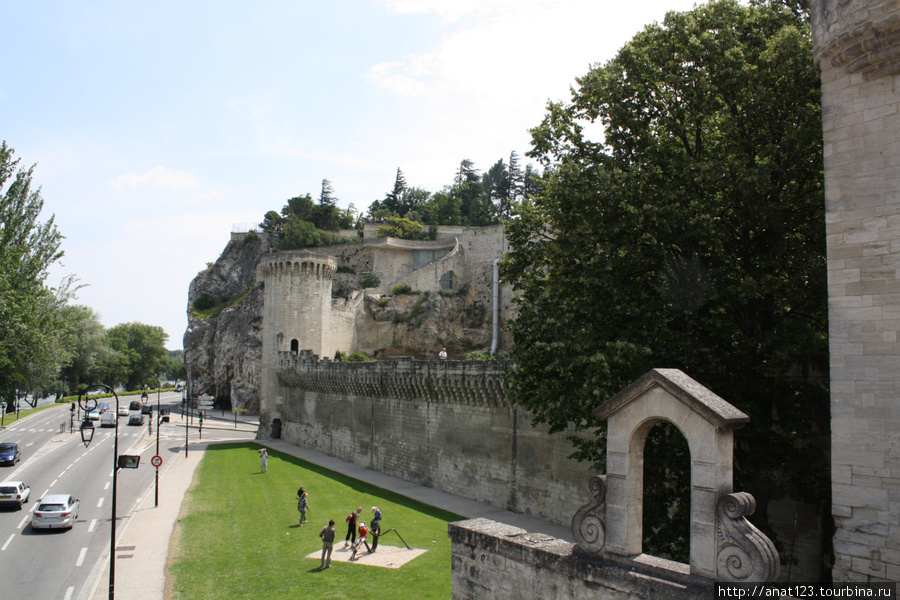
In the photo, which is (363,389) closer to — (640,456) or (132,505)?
(132,505)

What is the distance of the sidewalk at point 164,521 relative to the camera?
631 inches

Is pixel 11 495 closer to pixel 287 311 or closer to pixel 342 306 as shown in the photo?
pixel 287 311

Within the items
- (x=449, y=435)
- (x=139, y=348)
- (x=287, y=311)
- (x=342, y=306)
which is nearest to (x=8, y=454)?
(x=287, y=311)

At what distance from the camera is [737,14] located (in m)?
15.1

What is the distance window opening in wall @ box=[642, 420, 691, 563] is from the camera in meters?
13.4

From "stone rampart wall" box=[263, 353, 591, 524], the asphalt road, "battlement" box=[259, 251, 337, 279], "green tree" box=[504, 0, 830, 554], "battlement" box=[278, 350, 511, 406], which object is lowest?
the asphalt road

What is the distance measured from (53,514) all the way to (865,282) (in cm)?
2345

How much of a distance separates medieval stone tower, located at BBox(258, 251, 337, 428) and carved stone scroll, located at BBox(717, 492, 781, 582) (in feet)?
150

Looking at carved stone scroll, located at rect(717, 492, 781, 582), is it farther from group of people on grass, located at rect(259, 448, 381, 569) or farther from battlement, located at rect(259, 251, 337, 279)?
battlement, located at rect(259, 251, 337, 279)

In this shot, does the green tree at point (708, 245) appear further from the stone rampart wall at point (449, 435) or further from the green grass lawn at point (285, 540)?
the stone rampart wall at point (449, 435)

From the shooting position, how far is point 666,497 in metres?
13.7

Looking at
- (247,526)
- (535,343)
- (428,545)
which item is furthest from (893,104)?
(247,526)

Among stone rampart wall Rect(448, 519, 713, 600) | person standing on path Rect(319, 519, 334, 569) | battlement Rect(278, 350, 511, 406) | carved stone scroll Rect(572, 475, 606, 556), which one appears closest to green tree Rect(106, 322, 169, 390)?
battlement Rect(278, 350, 511, 406)

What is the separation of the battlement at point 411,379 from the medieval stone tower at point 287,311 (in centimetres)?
422
